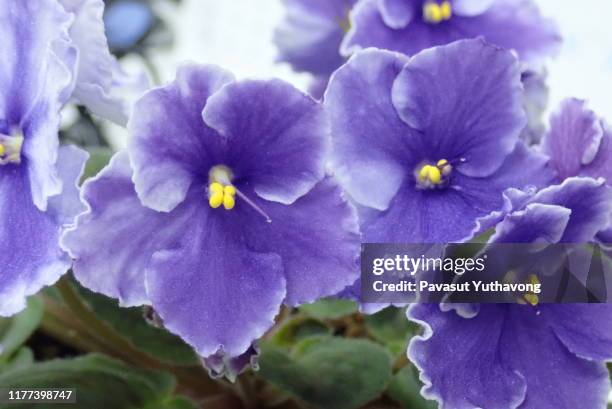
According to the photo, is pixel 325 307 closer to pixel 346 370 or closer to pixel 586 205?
pixel 346 370

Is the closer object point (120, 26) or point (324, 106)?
point (324, 106)

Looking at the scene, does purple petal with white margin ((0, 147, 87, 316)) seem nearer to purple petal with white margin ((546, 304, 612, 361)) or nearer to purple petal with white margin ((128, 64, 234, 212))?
purple petal with white margin ((128, 64, 234, 212))

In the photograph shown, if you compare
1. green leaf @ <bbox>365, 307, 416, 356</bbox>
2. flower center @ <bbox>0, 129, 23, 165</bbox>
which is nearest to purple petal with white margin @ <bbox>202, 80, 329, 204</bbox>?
flower center @ <bbox>0, 129, 23, 165</bbox>

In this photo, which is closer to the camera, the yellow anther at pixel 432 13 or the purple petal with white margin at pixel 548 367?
the purple petal with white margin at pixel 548 367

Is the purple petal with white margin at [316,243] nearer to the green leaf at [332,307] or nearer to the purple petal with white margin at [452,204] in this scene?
the purple petal with white margin at [452,204]

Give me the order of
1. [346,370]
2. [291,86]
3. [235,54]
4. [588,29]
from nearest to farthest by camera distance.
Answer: [291,86]
[346,370]
[588,29]
[235,54]

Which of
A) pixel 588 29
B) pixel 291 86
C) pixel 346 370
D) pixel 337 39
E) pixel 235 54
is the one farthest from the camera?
pixel 235 54

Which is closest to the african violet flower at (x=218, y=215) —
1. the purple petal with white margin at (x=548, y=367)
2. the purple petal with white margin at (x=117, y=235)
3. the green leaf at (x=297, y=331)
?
the purple petal with white margin at (x=117, y=235)

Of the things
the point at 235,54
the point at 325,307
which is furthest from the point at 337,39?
the point at 235,54
